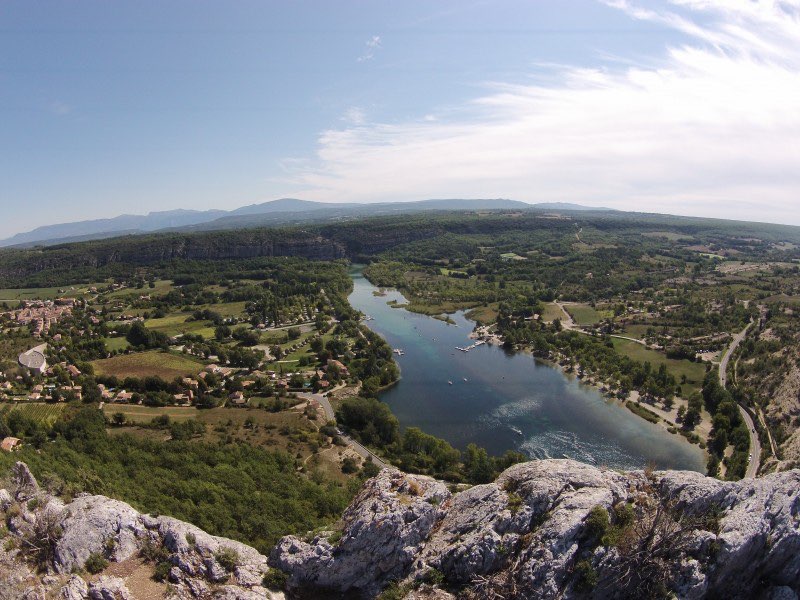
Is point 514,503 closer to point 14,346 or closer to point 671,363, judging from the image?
point 671,363

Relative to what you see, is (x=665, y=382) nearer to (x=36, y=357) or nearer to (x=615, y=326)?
(x=615, y=326)

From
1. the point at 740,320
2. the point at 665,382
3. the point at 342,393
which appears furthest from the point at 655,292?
the point at 342,393

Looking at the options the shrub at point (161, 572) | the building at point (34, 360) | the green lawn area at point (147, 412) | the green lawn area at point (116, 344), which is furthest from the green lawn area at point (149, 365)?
the shrub at point (161, 572)

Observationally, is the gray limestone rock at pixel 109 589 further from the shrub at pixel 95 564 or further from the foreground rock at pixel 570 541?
the foreground rock at pixel 570 541

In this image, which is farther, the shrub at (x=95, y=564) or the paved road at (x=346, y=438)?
the paved road at (x=346, y=438)


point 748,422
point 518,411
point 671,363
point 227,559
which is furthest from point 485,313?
point 227,559

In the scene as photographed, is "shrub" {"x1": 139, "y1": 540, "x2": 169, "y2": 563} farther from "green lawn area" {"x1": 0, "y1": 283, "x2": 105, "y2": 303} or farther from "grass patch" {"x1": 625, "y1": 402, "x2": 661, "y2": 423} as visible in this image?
"green lawn area" {"x1": 0, "y1": 283, "x2": 105, "y2": 303}
